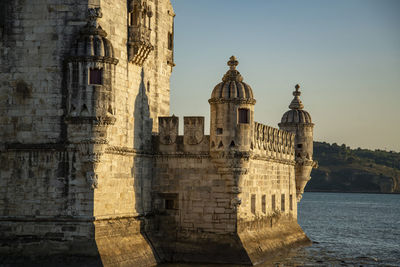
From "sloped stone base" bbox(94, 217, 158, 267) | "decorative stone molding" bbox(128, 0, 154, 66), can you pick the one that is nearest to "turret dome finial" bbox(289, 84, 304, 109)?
"decorative stone molding" bbox(128, 0, 154, 66)

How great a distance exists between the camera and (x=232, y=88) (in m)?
37.1

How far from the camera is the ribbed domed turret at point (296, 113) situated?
171ft

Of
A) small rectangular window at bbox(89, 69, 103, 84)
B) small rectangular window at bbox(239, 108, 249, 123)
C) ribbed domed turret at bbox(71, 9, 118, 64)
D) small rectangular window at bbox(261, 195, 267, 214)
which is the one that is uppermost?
ribbed domed turret at bbox(71, 9, 118, 64)

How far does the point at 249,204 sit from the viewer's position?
129ft

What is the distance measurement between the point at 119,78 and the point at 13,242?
893 centimetres

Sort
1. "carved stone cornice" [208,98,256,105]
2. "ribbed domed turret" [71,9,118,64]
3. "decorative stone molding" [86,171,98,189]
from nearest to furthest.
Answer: "decorative stone molding" [86,171,98,189], "ribbed domed turret" [71,9,118,64], "carved stone cornice" [208,98,256,105]

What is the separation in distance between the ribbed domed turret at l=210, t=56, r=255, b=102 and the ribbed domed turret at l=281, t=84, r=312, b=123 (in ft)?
48.8

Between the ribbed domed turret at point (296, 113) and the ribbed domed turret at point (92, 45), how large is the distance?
73.8 feet

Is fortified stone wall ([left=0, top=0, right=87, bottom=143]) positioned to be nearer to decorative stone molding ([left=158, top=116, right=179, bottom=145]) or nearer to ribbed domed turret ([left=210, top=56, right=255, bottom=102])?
decorative stone molding ([left=158, top=116, right=179, bottom=145])

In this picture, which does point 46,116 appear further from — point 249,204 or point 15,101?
point 249,204

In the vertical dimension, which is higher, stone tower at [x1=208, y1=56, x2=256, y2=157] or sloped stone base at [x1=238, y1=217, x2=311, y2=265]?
stone tower at [x1=208, y1=56, x2=256, y2=157]

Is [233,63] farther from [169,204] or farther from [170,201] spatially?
[169,204]

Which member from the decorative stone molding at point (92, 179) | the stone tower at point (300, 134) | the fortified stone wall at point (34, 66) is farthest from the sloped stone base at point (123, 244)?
the stone tower at point (300, 134)

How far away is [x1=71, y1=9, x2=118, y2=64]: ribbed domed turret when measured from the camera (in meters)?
31.7
